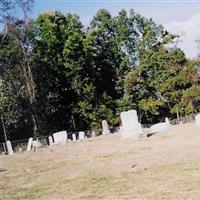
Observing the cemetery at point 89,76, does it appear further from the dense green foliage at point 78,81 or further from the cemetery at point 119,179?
the cemetery at point 119,179

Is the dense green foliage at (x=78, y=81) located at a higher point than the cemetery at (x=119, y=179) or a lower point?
higher

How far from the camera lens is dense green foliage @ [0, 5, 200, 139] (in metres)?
48.5

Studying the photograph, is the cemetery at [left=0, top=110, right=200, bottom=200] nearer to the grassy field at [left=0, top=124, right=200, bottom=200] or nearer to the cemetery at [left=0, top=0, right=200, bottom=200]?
the grassy field at [left=0, top=124, right=200, bottom=200]

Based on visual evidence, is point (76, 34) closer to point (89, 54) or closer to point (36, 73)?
point (89, 54)

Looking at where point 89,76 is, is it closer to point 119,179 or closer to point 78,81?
point 78,81

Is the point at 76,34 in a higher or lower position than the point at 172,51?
higher

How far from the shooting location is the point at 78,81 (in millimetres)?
49656

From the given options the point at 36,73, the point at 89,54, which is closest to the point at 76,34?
the point at 89,54

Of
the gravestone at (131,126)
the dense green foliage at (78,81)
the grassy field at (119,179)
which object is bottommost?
the grassy field at (119,179)

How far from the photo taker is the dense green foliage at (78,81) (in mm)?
48469

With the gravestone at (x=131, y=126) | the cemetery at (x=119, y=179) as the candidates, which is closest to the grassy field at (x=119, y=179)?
the cemetery at (x=119, y=179)

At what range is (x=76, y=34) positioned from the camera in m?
49.6

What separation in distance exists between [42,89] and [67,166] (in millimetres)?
36117

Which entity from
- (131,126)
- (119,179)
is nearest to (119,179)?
(119,179)
